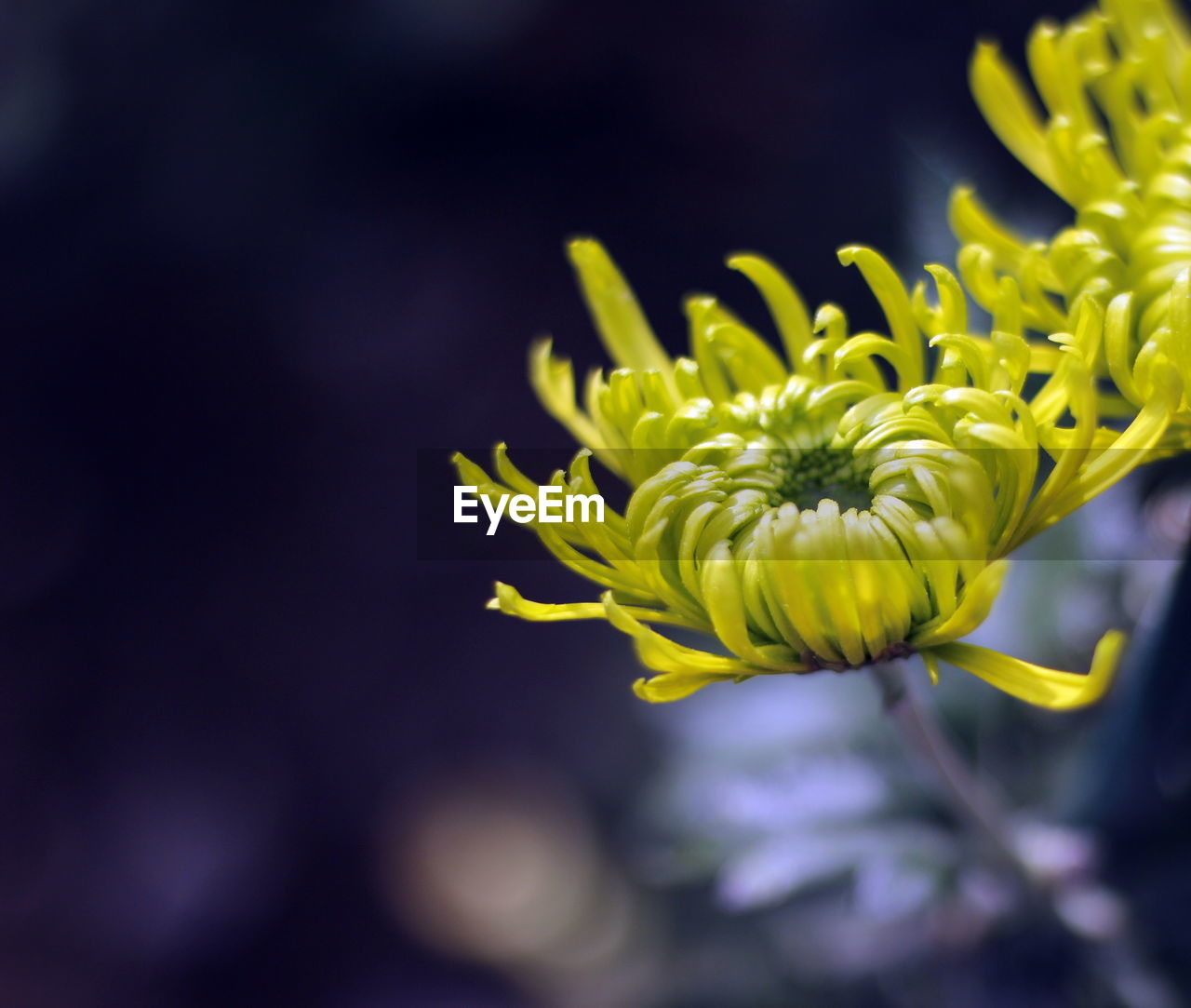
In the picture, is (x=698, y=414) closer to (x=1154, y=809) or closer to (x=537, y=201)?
(x=1154, y=809)

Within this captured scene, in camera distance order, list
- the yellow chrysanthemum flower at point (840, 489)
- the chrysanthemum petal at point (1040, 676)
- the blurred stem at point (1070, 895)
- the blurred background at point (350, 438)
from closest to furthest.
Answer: the chrysanthemum petal at point (1040, 676) → the yellow chrysanthemum flower at point (840, 489) → the blurred stem at point (1070, 895) → the blurred background at point (350, 438)

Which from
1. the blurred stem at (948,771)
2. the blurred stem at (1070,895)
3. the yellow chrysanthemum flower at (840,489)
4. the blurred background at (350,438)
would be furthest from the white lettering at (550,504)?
the blurred background at (350,438)

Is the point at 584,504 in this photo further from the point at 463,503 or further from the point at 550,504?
the point at 463,503

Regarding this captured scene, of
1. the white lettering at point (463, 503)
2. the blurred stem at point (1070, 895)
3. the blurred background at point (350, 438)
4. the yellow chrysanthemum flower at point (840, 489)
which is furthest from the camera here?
the blurred background at point (350, 438)

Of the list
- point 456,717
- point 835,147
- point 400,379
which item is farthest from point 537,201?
point 456,717

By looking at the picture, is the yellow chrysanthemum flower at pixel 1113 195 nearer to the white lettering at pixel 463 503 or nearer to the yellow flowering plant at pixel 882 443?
the yellow flowering plant at pixel 882 443

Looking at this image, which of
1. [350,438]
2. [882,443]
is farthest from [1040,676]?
[350,438]

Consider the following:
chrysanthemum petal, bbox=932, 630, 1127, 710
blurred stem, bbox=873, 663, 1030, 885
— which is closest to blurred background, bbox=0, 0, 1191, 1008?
blurred stem, bbox=873, 663, 1030, 885

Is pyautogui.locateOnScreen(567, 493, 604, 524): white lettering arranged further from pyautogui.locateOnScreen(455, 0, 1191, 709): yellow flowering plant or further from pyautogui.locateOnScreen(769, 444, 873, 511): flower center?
pyautogui.locateOnScreen(769, 444, 873, 511): flower center
